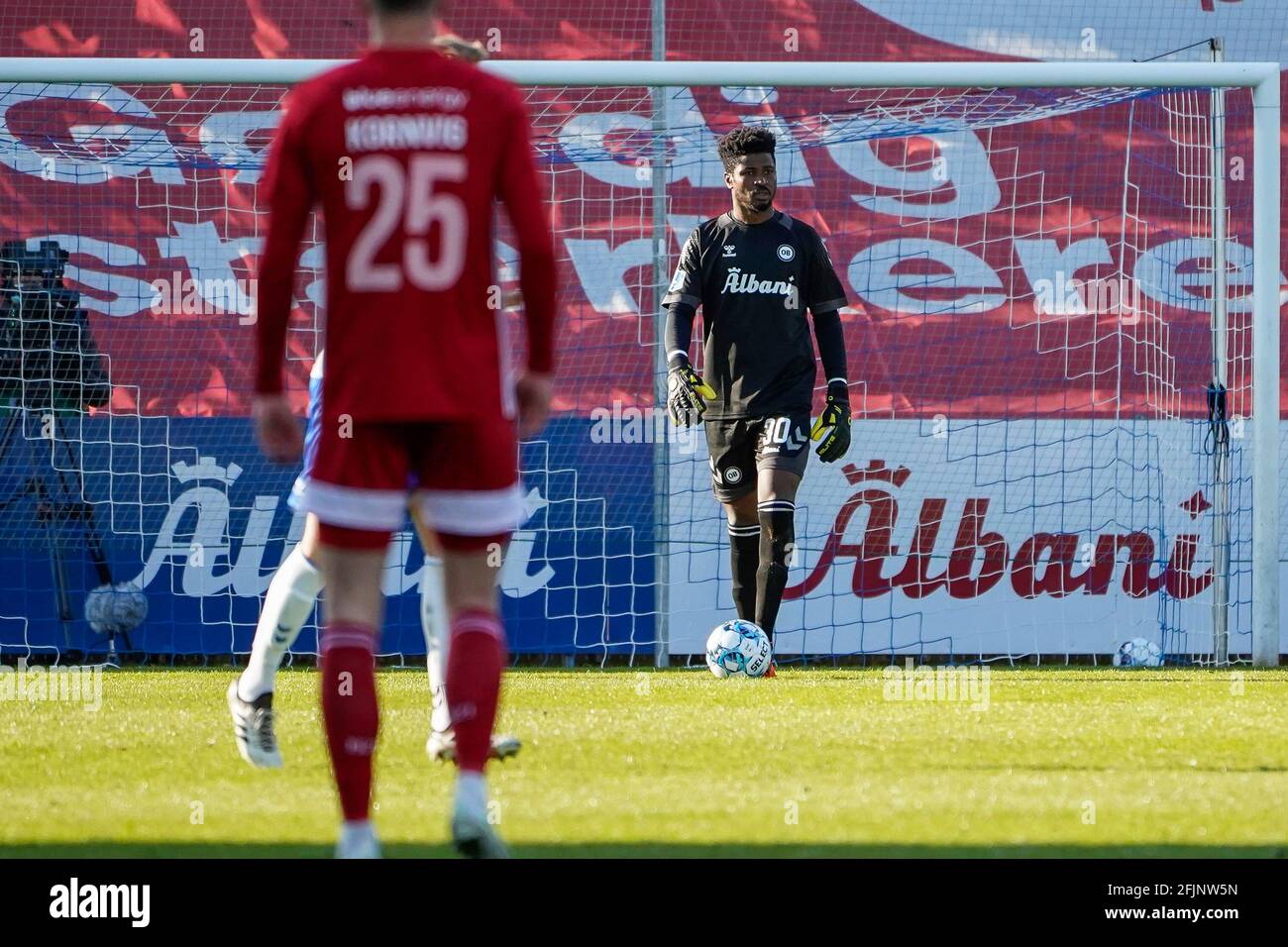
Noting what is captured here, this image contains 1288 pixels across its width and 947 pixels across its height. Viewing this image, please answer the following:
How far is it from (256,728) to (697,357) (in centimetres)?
531

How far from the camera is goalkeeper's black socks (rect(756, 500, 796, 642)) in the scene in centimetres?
748

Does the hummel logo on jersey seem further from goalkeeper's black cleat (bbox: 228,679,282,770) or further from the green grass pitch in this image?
goalkeeper's black cleat (bbox: 228,679,282,770)

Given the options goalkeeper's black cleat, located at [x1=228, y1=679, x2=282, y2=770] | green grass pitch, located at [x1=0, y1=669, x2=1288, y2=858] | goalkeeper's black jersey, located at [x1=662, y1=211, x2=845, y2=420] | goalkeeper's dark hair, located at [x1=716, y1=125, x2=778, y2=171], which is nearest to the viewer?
green grass pitch, located at [x1=0, y1=669, x2=1288, y2=858]

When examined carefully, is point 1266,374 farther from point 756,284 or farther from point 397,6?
point 397,6

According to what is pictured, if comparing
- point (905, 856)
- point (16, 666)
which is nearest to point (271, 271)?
point (905, 856)

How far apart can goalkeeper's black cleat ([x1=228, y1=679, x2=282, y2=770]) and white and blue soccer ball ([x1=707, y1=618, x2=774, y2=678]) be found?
3220 millimetres

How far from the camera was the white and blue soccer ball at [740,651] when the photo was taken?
7539 mm

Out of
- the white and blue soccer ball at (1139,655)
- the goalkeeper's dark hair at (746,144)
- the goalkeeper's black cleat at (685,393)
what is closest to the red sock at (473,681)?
the goalkeeper's black cleat at (685,393)

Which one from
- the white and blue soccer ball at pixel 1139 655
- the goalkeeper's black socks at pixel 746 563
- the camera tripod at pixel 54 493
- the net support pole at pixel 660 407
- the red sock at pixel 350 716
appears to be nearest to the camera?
the red sock at pixel 350 716

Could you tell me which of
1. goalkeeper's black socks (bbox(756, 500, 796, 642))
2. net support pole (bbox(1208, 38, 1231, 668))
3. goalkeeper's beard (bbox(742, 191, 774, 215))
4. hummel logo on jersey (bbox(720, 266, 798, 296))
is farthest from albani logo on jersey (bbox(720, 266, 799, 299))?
net support pole (bbox(1208, 38, 1231, 668))

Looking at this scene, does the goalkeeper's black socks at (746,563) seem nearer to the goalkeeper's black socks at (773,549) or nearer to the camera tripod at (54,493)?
the goalkeeper's black socks at (773,549)

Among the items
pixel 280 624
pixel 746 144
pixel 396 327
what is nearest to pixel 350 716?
pixel 396 327

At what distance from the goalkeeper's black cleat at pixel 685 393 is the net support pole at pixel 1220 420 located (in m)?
3.13

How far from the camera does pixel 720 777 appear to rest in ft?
14.6
